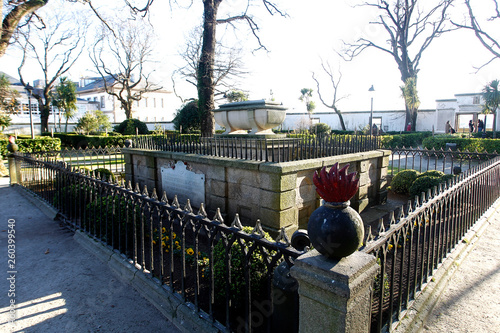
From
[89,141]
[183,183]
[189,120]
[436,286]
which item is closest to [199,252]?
[183,183]

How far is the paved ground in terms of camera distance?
2.90 m

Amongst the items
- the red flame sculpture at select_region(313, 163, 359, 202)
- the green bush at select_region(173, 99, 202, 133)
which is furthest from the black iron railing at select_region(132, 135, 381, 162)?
the green bush at select_region(173, 99, 202, 133)

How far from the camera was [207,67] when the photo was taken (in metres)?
13.6

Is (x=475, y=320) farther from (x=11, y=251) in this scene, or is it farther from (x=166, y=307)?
(x=11, y=251)

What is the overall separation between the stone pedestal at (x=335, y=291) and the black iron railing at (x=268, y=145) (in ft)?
10.7

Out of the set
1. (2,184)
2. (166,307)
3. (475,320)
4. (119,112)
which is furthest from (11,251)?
(119,112)

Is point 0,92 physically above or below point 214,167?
above

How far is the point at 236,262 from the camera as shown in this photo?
10.1 ft

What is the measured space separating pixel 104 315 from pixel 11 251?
2780 mm

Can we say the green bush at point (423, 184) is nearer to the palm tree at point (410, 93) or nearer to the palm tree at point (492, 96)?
the palm tree at point (492, 96)

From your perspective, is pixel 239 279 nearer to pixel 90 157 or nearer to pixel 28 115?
pixel 90 157

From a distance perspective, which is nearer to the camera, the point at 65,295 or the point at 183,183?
the point at 65,295

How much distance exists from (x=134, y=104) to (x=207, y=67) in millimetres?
39880

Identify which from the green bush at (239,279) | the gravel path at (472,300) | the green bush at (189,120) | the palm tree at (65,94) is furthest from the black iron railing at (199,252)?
the palm tree at (65,94)
